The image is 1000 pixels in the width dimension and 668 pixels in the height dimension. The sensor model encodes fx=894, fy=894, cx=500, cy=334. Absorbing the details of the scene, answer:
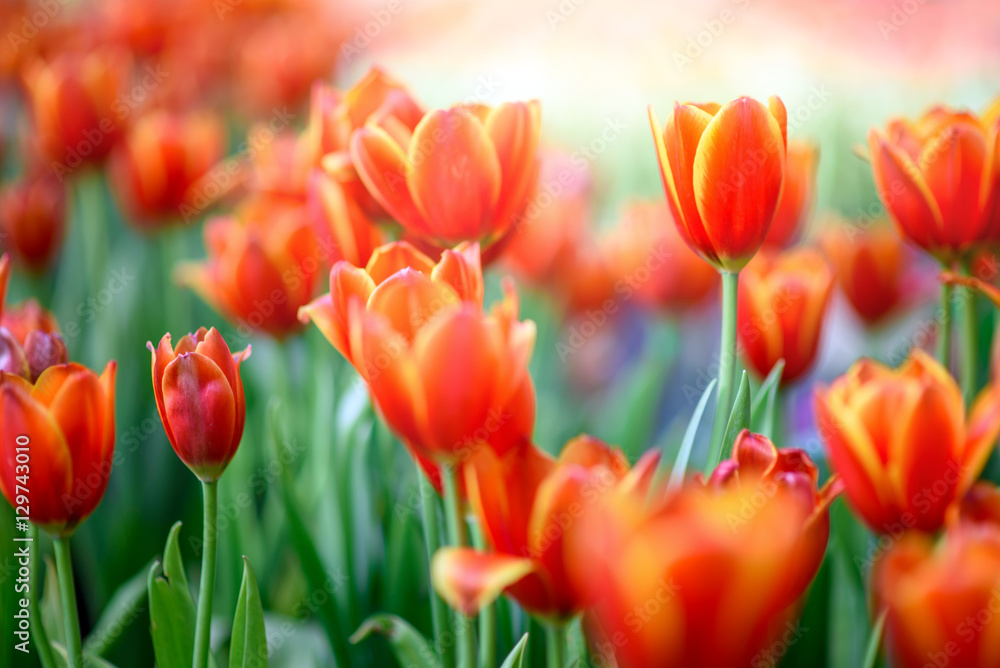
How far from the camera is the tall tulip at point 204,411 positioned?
1.47ft

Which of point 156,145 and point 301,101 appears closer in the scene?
point 156,145

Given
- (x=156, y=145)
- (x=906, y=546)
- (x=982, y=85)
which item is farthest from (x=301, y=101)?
(x=982, y=85)

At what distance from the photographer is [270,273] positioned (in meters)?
0.74

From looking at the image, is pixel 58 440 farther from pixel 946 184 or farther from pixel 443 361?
pixel 946 184

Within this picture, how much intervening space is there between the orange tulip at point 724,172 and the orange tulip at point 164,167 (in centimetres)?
70

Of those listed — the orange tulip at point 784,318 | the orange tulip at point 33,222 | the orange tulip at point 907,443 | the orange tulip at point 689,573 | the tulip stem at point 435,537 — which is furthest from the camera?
the orange tulip at point 33,222

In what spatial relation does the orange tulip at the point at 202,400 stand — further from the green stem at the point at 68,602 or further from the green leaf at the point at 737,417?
the green leaf at the point at 737,417

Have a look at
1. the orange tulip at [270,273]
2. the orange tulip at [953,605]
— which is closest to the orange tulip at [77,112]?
the orange tulip at [270,273]

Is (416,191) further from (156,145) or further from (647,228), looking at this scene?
(156,145)

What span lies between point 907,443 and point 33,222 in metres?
0.93

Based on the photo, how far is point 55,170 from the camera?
1055 mm

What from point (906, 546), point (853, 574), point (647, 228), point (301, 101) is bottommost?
point (853, 574)

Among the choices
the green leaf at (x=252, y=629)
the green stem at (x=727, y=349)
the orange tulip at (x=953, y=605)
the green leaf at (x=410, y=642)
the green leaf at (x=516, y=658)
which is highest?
the green stem at (x=727, y=349)

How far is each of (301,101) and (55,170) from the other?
40 centimetres
